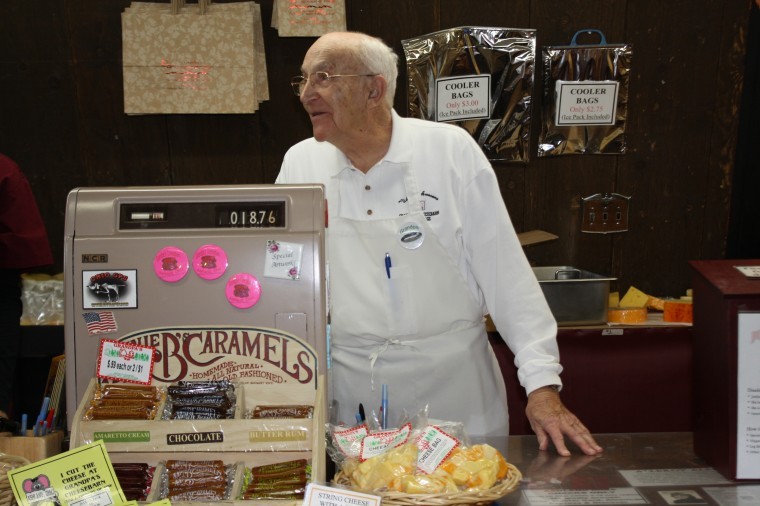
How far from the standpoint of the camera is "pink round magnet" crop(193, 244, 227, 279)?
4.00 ft

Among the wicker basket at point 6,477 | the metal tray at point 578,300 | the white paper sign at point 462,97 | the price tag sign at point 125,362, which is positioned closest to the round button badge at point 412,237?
the price tag sign at point 125,362

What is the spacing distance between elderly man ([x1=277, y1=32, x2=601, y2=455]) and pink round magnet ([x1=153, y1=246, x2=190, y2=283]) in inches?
24.7

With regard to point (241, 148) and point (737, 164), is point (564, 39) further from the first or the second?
point (241, 148)

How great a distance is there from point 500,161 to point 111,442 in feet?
7.71

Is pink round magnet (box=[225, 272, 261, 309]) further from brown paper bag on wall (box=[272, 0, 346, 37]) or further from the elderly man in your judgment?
brown paper bag on wall (box=[272, 0, 346, 37])

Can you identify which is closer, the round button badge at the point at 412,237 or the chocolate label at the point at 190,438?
the chocolate label at the point at 190,438

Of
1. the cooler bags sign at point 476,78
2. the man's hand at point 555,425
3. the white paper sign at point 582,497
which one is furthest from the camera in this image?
the cooler bags sign at point 476,78

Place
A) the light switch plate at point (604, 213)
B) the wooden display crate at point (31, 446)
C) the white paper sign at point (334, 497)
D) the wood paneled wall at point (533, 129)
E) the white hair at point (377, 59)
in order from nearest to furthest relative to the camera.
Answer: the white paper sign at point (334, 497), the wooden display crate at point (31, 446), the white hair at point (377, 59), the wood paneled wall at point (533, 129), the light switch plate at point (604, 213)

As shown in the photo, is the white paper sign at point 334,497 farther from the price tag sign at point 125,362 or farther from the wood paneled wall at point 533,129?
the wood paneled wall at point 533,129

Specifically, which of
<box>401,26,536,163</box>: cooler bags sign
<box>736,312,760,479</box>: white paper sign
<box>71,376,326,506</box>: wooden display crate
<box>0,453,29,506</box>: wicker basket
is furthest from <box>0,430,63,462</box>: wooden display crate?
<box>401,26,536,163</box>: cooler bags sign

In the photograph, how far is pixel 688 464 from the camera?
4.24ft

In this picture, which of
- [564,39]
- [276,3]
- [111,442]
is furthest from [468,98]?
[111,442]

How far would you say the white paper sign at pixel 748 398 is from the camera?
47.5 inches

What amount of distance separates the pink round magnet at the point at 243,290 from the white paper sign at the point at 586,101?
2167 millimetres
